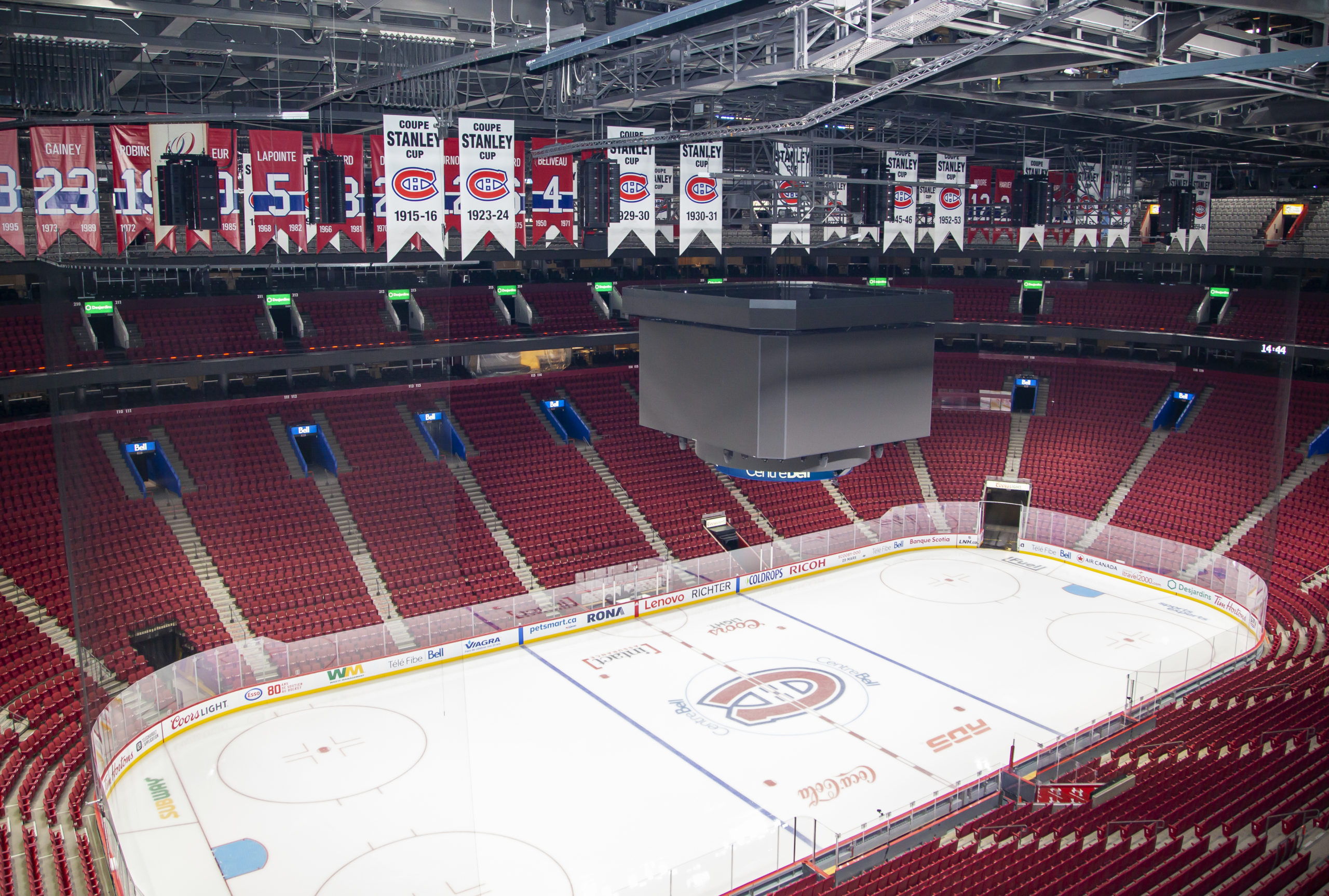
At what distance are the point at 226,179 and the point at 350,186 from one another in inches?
76.5

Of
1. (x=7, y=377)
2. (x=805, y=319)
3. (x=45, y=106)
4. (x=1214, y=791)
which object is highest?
(x=45, y=106)

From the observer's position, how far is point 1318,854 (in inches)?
441

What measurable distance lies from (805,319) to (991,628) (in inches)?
417

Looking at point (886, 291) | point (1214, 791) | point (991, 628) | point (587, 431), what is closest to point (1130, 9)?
point (886, 291)

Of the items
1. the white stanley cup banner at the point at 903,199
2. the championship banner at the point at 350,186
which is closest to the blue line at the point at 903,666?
the white stanley cup banner at the point at 903,199

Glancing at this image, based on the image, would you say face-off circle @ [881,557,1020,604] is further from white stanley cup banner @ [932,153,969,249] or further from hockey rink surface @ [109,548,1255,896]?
white stanley cup banner @ [932,153,969,249]

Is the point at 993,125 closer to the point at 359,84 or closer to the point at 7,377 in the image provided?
the point at 359,84

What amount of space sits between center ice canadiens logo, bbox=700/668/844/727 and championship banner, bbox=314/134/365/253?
1044 centimetres

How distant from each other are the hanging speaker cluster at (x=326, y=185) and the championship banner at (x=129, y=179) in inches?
92.5

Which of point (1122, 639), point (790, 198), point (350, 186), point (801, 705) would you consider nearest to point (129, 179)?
point (350, 186)

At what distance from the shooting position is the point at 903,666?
2061cm

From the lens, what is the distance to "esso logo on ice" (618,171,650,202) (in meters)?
18.0

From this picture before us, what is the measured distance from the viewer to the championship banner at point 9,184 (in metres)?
13.6

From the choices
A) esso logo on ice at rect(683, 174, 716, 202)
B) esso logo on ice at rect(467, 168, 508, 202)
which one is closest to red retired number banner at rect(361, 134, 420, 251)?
esso logo on ice at rect(467, 168, 508, 202)
